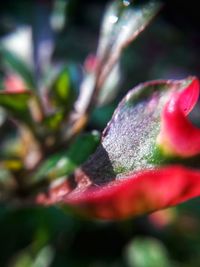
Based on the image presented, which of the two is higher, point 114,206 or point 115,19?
point 115,19

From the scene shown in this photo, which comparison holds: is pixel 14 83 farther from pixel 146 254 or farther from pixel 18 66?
pixel 146 254

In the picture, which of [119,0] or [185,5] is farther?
[185,5]

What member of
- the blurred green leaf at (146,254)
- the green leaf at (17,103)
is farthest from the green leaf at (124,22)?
the blurred green leaf at (146,254)

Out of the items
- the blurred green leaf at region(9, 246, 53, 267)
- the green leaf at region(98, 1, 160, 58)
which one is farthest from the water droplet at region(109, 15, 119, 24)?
the blurred green leaf at region(9, 246, 53, 267)

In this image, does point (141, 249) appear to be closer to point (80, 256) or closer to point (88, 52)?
point (80, 256)

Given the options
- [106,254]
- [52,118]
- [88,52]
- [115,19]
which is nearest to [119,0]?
[115,19]

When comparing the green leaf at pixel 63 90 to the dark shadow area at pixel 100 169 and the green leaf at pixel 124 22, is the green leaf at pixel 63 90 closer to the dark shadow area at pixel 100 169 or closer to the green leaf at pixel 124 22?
the green leaf at pixel 124 22

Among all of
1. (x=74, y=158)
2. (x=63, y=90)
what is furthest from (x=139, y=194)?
(x=63, y=90)
